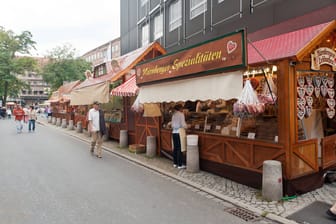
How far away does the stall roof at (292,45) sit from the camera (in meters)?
5.22

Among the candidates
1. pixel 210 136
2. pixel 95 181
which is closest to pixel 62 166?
pixel 95 181

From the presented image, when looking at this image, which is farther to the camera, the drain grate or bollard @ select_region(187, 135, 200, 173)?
bollard @ select_region(187, 135, 200, 173)

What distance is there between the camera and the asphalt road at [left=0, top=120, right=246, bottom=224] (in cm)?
468

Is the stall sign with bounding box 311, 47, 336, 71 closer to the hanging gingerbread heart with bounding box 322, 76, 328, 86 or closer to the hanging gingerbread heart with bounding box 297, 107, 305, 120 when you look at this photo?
the hanging gingerbread heart with bounding box 322, 76, 328, 86

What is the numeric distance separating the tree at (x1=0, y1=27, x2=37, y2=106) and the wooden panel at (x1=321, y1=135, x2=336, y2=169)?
146ft

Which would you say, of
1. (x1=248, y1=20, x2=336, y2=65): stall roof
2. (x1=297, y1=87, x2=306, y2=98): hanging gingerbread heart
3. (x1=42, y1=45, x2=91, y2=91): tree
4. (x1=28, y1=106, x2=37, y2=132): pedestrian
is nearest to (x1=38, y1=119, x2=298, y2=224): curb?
(x1=297, y1=87, x2=306, y2=98): hanging gingerbread heart

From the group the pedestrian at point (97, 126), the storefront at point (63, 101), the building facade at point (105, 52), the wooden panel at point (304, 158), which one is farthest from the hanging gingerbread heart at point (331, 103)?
the building facade at point (105, 52)

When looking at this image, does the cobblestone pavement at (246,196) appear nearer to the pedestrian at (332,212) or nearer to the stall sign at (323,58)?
the pedestrian at (332,212)

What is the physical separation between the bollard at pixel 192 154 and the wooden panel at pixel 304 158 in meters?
2.75

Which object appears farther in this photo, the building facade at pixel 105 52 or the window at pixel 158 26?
the building facade at pixel 105 52

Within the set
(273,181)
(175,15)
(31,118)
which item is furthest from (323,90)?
(31,118)

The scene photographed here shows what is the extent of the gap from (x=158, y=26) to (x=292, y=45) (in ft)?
42.8

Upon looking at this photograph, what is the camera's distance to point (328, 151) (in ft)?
21.6

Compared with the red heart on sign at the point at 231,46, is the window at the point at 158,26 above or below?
above
